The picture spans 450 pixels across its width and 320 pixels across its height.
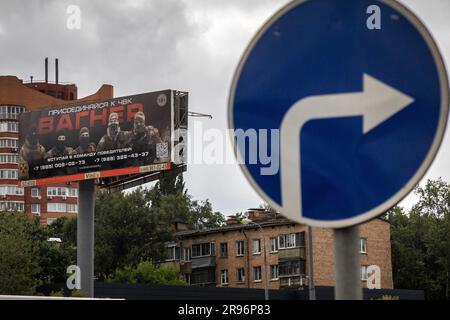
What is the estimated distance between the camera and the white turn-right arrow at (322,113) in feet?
10.2

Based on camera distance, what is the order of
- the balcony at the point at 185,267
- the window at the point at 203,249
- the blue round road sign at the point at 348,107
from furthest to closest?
the balcony at the point at 185,267 < the window at the point at 203,249 < the blue round road sign at the point at 348,107

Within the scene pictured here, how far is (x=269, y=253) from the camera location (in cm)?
9256

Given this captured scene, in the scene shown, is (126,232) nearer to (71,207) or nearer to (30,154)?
(30,154)

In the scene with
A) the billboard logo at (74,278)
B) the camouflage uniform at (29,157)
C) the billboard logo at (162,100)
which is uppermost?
the billboard logo at (162,100)

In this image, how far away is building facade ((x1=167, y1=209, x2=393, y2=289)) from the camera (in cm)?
8778

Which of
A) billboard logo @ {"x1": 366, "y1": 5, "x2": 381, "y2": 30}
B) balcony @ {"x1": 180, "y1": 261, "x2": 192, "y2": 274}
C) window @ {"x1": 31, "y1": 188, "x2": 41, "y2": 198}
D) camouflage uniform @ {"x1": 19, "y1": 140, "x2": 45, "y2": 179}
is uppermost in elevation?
window @ {"x1": 31, "y1": 188, "x2": 41, "y2": 198}

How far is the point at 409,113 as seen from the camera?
10.2 ft

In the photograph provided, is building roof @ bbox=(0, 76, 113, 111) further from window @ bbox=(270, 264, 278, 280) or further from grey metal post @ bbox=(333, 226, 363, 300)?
grey metal post @ bbox=(333, 226, 363, 300)

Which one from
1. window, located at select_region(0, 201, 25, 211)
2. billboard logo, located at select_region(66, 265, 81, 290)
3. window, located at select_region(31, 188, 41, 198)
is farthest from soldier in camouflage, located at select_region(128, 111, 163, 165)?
window, located at select_region(31, 188, 41, 198)

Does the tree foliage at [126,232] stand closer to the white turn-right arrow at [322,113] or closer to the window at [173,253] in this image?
the window at [173,253]

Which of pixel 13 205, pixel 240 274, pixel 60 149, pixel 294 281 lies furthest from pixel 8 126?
pixel 60 149

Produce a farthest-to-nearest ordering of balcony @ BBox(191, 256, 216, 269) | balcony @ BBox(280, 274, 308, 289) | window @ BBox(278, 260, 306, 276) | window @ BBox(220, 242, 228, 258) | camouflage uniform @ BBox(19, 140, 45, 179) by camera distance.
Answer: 1. balcony @ BBox(191, 256, 216, 269)
2. window @ BBox(220, 242, 228, 258)
3. window @ BBox(278, 260, 306, 276)
4. balcony @ BBox(280, 274, 308, 289)
5. camouflage uniform @ BBox(19, 140, 45, 179)

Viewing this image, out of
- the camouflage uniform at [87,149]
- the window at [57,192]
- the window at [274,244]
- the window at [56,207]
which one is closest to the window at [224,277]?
the window at [274,244]
